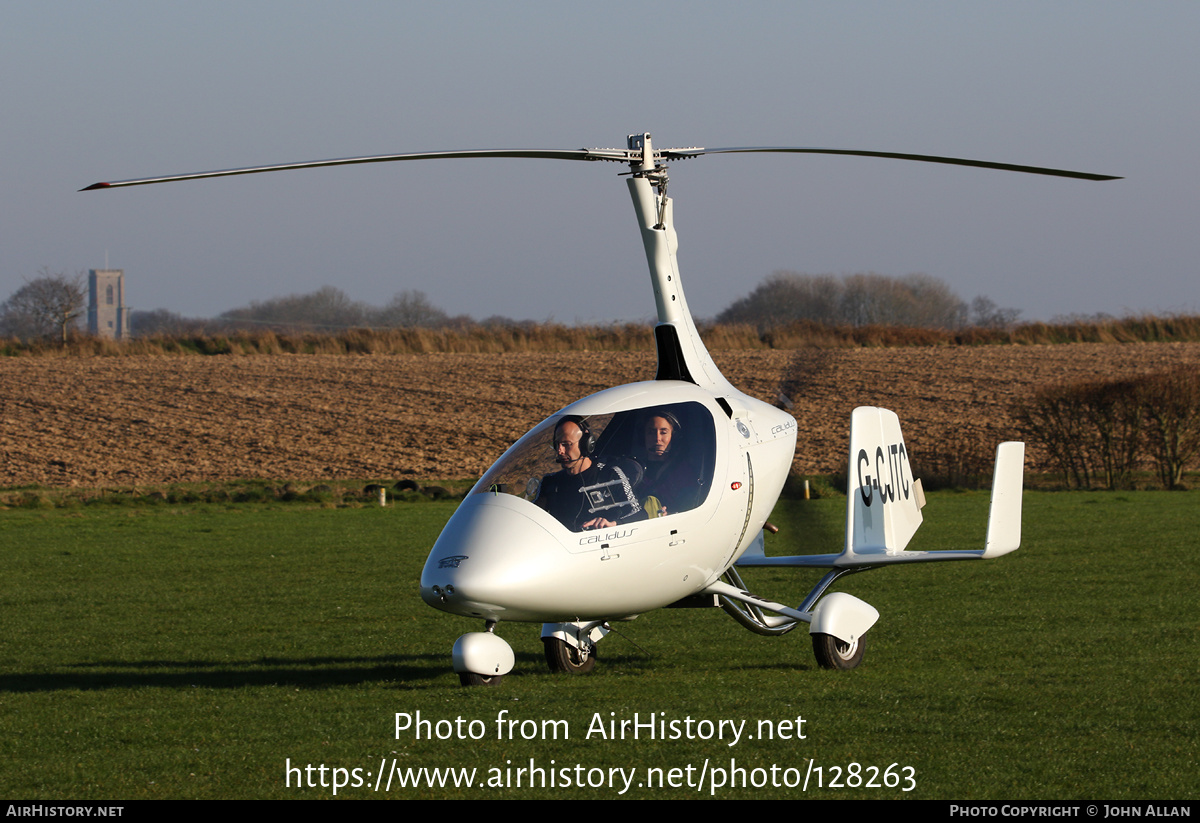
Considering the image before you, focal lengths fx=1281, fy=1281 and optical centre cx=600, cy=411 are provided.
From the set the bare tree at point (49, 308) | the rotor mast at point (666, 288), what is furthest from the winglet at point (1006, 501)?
the bare tree at point (49, 308)

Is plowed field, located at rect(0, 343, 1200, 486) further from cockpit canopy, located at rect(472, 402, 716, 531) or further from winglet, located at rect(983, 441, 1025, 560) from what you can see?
cockpit canopy, located at rect(472, 402, 716, 531)

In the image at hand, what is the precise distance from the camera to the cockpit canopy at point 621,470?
8.55m

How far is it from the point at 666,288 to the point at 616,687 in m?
3.27

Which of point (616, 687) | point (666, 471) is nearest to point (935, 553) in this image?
point (666, 471)

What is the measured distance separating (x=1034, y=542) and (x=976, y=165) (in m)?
13.0

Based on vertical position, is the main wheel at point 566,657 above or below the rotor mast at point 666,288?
below

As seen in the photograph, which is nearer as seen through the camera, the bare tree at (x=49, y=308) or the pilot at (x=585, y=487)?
the pilot at (x=585, y=487)

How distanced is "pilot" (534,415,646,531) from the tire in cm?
126

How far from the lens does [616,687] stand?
30.0 ft

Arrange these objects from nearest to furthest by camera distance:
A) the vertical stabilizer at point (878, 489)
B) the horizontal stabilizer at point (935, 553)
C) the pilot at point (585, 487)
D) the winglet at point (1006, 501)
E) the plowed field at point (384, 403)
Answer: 1. the pilot at point (585, 487)
2. the horizontal stabilizer at point (935, 553)
3. the winglet at point (1006, 501)
4. the vertical stabilizer at point (878, 489)
5. the plowed field at point (384, 403)

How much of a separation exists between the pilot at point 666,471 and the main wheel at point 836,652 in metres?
1.74

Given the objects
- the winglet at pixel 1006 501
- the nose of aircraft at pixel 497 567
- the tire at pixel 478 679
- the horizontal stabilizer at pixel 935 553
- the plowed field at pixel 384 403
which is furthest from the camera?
the plowed field at pixel 384 403

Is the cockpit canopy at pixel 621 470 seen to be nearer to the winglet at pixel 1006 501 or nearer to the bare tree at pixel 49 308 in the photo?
the winglet at pixel 1006 501

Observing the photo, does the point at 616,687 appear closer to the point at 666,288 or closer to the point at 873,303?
the point at 666,288
